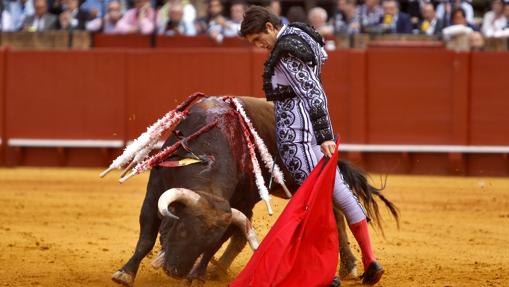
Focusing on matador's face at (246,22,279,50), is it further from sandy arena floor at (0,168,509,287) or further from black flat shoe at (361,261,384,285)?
sandy arena floor at (0,168,509,287)

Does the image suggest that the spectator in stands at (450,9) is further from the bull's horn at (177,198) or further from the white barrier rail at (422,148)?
the bull's horn at (177,198)

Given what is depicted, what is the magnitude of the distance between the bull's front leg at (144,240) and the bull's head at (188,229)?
0.26 m

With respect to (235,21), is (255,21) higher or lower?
higher

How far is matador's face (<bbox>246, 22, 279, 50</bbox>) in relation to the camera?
505cm

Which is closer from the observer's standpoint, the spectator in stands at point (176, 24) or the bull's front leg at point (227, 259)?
the bull's front leg at point (227, 259)

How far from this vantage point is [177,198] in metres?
4.88

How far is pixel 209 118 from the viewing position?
212 inches

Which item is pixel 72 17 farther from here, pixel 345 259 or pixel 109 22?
pixel 345 259

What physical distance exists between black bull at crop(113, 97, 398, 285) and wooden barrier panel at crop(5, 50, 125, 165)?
5.87m

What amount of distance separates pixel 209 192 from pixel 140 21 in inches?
282

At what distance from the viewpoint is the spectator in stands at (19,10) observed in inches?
496

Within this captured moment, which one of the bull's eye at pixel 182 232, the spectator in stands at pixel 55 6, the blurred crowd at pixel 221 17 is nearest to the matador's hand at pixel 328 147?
the bull's eye at pixel 182 232

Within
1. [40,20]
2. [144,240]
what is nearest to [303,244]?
[144,240]

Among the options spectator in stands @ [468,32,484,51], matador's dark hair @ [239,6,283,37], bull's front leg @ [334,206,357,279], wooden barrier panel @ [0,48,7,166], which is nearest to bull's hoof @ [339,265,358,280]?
bull's front leg @ [334,206,357,279]
